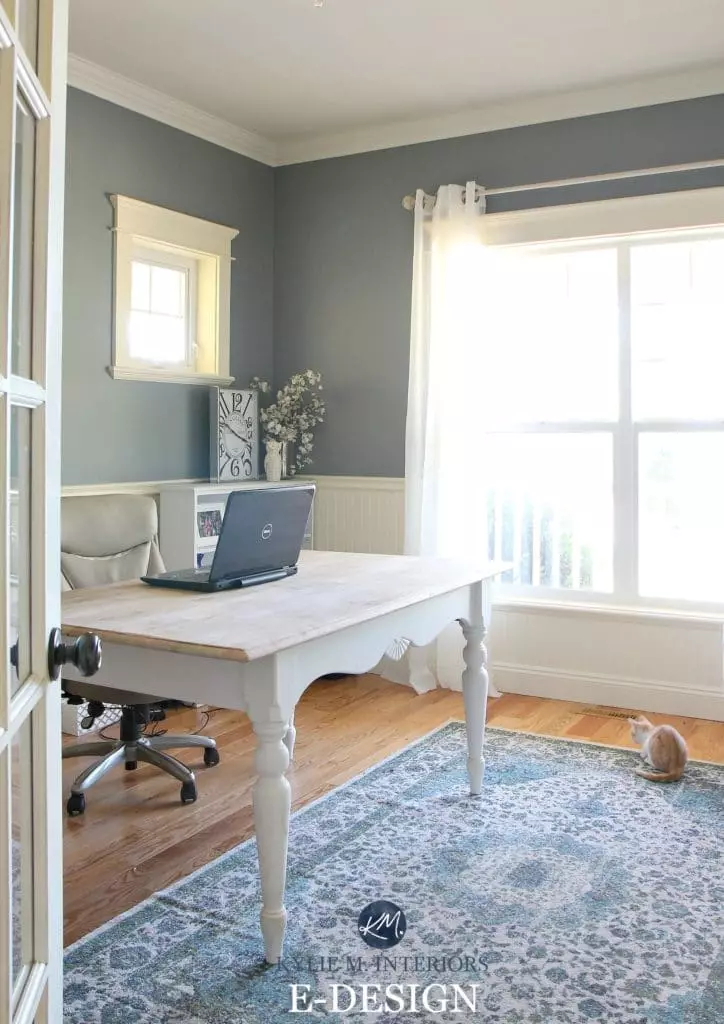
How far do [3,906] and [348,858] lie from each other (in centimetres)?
174

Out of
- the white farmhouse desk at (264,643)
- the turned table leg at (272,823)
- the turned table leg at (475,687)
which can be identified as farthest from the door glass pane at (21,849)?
the turned table leg at (475,687)

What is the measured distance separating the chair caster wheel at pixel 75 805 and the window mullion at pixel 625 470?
2551 mm

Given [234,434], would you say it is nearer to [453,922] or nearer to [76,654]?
[453,922]

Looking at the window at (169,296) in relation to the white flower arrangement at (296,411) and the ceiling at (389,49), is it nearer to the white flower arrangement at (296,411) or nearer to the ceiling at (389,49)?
the white flower arrangement at (296,411)

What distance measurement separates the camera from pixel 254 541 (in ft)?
8.48

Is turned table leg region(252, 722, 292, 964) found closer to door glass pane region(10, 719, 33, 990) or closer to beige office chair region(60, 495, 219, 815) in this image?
door glass pane region(10, 719, 33, 990)

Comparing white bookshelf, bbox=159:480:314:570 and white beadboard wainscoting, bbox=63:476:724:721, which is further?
white bookshelf, bbox=159:480:314:570

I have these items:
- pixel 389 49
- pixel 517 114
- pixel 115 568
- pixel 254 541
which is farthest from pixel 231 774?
pixel 517 114

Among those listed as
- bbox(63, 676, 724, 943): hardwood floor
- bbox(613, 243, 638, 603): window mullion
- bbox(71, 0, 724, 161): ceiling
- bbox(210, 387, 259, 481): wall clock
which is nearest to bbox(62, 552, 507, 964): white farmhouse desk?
bbox(63, 676, 724, 943): hardwood floor

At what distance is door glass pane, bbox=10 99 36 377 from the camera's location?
0.98 meters

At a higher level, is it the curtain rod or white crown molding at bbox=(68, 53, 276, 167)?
white crown molding at bbox=(68, 53, 276, 167)

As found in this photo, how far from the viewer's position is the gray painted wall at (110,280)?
3.93 meters

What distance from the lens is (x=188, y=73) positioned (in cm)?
398

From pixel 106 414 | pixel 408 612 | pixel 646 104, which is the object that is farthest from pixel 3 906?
pixel 646 104
